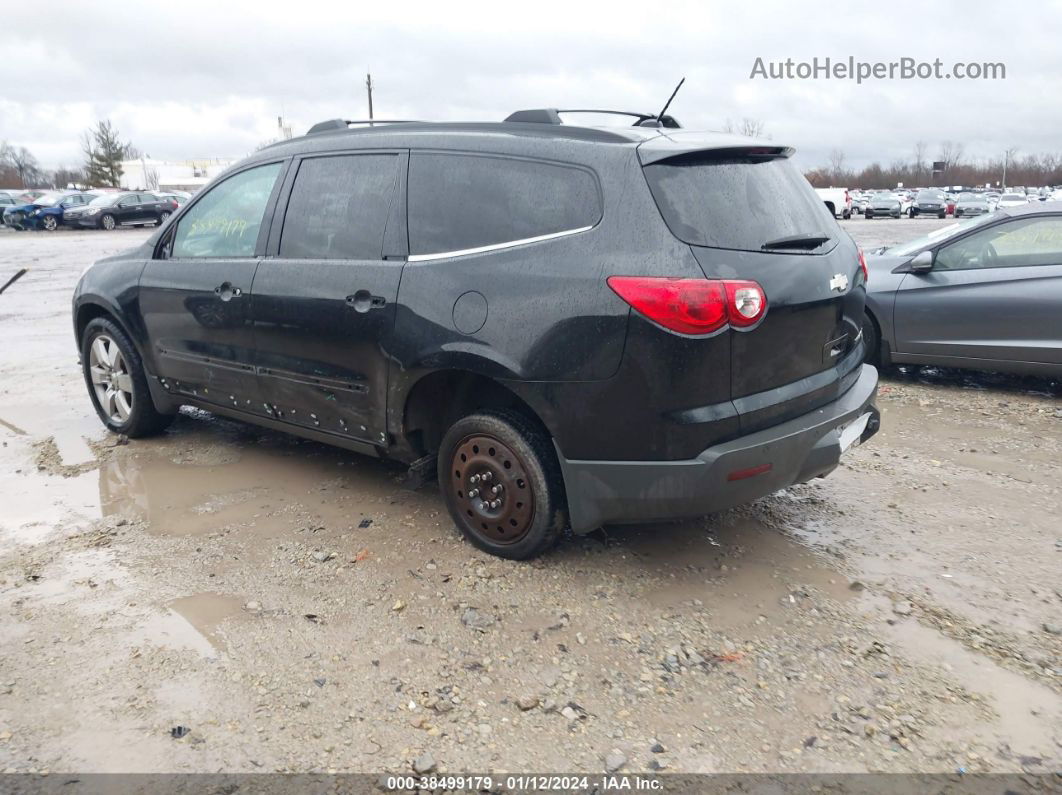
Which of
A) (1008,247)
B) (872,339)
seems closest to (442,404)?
(872,339)

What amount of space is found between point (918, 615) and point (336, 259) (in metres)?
3.01

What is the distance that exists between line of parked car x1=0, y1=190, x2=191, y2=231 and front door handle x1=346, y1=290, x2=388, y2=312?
32.6 meters

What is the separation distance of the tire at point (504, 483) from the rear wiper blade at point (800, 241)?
3.97ft

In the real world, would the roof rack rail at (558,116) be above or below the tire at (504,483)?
above

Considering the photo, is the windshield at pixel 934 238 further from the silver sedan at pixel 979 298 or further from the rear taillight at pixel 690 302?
the rear taillight at pixel 690 302

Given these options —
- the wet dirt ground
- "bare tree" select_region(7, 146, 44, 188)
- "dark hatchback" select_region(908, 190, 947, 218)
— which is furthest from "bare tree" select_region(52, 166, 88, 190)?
the wet dirt ground

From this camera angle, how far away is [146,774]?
102 inches

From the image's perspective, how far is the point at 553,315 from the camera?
3.41 meters

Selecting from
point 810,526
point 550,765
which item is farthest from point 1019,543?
point 550,765

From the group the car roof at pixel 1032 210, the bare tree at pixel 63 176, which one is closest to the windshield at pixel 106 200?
the car roof at pixel 1032 210

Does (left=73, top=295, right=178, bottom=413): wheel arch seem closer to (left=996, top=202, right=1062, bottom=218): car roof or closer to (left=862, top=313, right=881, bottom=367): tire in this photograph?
(left=862, top=313, right=881, bottom=367): tire

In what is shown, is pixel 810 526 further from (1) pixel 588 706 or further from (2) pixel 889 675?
(1) pixel 588 706

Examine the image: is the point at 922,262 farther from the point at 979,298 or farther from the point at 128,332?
the point at 128,332

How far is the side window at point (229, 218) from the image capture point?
187 inches
